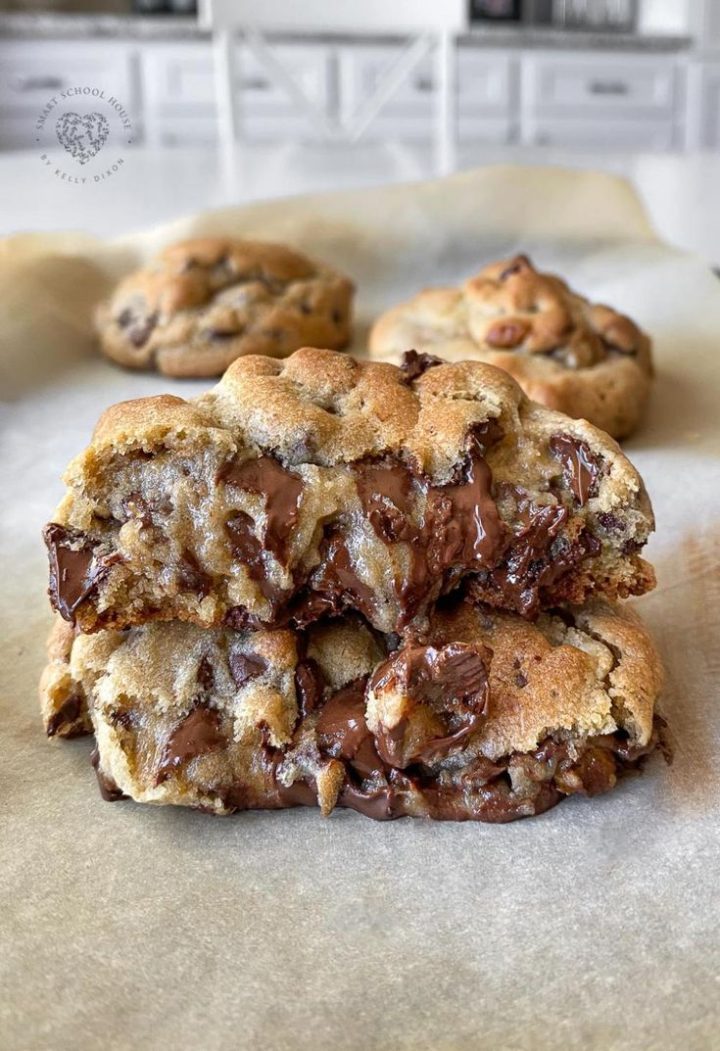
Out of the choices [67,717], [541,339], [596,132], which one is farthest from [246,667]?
[596,132]

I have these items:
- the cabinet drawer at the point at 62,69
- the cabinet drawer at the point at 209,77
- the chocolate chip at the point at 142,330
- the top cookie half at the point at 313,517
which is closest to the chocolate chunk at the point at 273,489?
the top cookie half at the point at 313,517

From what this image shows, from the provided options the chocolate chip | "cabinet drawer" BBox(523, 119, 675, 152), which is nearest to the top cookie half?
the chocolate chip

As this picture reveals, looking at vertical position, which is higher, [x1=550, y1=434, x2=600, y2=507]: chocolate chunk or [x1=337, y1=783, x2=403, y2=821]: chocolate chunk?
[x1=550, y1=434, x2=600, y2=507]: chocolate chunk

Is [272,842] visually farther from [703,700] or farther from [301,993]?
[703,700]

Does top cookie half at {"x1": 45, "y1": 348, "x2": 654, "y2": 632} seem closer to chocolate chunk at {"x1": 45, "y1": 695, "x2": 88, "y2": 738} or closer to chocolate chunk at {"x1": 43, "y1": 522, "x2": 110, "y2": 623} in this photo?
chocolate chunk at {"x1": 43, "y1": 522, "x2": 110, "y2": 623}

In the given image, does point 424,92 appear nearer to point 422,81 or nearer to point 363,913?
point 422,81

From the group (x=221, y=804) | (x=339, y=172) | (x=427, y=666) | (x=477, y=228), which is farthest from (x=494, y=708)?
(x=339, y=172)
